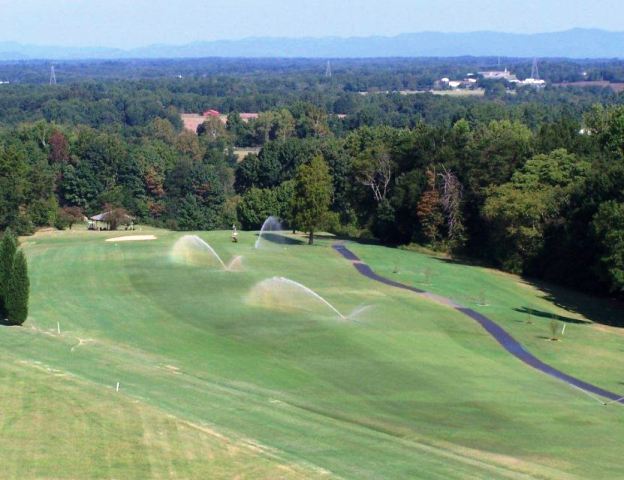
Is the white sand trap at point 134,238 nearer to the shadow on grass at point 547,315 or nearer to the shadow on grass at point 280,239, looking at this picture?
the shadow on grass at point 280,239

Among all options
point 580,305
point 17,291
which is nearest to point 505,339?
point 580,305

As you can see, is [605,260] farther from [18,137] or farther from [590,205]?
[18,137]

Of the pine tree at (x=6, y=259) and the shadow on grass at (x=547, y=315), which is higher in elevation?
the pine tree at (x=6, y=259)

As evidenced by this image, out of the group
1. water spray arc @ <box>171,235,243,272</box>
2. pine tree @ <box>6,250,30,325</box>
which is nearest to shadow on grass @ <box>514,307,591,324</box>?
water spray arc @ <box>171,235,243,272</box>

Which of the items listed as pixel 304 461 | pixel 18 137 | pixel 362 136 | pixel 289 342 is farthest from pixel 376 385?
pixel 18 137

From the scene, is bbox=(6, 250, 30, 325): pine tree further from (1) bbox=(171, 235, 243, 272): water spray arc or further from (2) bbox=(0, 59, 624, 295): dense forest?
(2) bbox=(0, 59, 624, 295): dense forest

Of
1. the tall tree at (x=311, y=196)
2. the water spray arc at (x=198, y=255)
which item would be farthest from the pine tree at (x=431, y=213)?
the water spray arc at (x=198, y=255)
